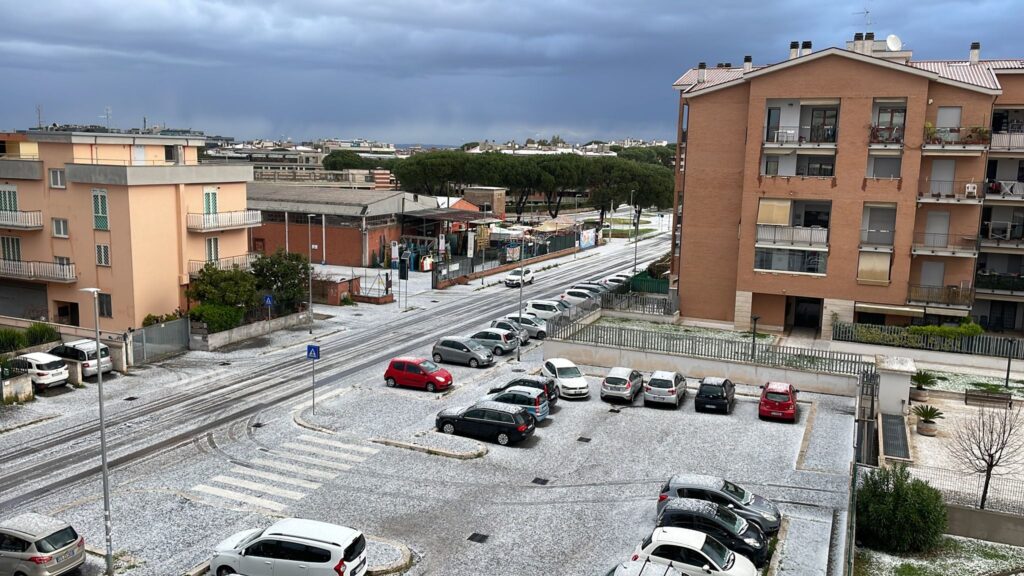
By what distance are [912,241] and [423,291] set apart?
35.3 m

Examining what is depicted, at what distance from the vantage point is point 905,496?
21.2 m

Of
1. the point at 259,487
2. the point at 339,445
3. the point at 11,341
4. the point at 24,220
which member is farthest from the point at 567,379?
the point at 24,220

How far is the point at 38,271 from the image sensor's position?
151 feet

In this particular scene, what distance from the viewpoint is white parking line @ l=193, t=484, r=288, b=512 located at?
76.6ft

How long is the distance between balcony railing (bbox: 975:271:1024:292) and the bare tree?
15.2m

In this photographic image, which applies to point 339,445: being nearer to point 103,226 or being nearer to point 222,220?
point 103,226

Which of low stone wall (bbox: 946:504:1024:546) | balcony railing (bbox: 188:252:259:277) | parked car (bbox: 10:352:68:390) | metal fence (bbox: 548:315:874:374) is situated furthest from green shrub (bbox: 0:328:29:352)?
low stone wall (bbox: 946:504:1024:546)

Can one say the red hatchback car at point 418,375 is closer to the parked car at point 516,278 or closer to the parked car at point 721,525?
the parked car at point 721,525

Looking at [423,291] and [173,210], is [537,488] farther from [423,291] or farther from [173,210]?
[423,291]

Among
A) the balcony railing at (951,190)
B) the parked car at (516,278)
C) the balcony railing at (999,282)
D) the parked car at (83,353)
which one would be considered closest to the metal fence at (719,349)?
the balcony railing at (951,190)

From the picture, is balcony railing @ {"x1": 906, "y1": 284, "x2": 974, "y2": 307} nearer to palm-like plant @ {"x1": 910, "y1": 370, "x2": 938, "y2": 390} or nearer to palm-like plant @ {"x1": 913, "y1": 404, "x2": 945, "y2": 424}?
palm-like plant @ {"x1": 910, "y1": 370, "x2": 938, "y2": 390}

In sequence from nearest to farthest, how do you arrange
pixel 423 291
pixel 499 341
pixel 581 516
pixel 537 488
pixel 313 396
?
pixel 581 516 → pixel 537 488 → pixel 313 396 → pixel 499 341 → pixel 423 291

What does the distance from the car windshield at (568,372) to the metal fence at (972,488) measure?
1401 centimetres

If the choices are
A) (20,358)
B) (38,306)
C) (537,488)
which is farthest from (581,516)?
(38,306)
